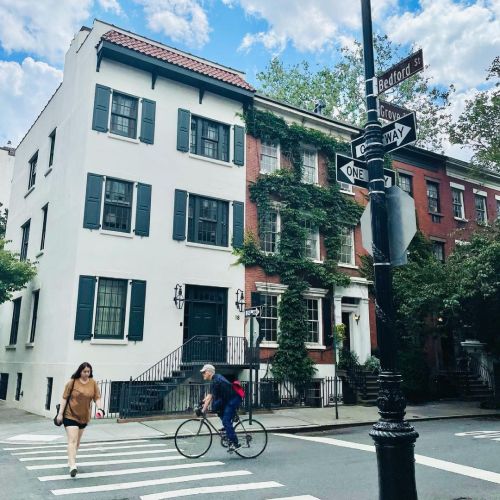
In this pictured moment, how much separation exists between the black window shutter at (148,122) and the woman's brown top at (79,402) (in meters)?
12.0

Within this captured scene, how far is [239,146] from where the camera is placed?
20844 millimetres

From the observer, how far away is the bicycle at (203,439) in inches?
364

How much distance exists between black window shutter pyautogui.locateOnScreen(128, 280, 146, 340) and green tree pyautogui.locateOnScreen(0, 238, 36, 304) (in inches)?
169

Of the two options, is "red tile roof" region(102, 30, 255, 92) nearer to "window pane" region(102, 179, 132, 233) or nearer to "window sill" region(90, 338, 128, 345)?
"window pane" region(102, 179, 132, 233)

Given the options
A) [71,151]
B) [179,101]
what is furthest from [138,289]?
[179,101]

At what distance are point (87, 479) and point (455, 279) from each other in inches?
627

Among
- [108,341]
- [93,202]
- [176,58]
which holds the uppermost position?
[176,58]

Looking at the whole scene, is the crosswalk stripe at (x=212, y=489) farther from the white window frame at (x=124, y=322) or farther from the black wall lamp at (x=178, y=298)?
the black wall lamp at (x=178, y=298)

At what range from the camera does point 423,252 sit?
24.7 m

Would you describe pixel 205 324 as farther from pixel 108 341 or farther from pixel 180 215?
pixel 180 215

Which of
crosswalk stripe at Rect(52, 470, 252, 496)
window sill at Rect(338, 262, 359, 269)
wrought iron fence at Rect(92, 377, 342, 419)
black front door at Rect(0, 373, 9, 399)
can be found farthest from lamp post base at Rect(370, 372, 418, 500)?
black front door at Rect(0, 373, 9, 399)

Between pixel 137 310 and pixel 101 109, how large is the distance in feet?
23.8

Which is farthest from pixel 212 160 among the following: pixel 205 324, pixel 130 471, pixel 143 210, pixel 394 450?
pixel 394 450

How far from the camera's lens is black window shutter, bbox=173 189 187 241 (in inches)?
732
